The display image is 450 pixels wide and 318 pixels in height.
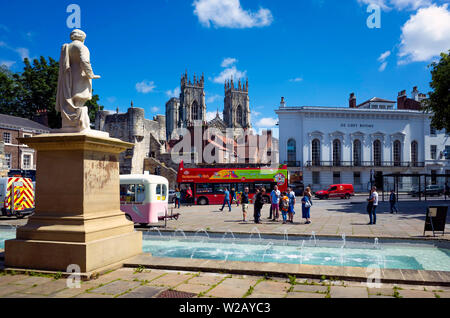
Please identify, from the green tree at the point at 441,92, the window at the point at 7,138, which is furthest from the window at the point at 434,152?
the window at the point at 7,138

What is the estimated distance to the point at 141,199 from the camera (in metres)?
13.8

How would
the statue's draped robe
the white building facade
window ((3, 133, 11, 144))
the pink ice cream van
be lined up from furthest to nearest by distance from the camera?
the white building facade < window ((3, 133, 11, 144)) < the pink ice cream van < the statue's draped robe

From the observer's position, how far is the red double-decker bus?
100.0 ft

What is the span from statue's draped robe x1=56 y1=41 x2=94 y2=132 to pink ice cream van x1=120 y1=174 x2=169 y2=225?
8421 millimetres

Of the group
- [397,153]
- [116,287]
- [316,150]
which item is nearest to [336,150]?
[316,150]

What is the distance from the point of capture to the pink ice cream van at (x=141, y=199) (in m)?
13.7

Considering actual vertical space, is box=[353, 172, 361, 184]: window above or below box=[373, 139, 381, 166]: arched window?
below

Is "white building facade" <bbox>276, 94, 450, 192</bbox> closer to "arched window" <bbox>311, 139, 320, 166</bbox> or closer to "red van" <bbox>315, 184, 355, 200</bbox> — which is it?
"arched window" <bbox>311, 139, 320, 166</bbox>

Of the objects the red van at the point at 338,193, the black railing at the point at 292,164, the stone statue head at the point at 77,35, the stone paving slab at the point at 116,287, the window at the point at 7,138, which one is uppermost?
the window at the point at 7,138

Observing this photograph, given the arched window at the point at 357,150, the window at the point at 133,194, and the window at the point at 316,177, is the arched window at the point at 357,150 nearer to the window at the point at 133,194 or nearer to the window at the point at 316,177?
the window at the point at 316,177

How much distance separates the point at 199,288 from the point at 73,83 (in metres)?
4.09

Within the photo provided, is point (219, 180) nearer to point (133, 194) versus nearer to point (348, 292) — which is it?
point (133, 194)

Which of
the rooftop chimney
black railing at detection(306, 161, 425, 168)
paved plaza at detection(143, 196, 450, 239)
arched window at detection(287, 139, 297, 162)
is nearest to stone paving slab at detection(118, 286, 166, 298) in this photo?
paved plaza at detection(143, 196, 450, 239)

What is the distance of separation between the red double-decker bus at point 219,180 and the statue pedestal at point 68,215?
977 inches
